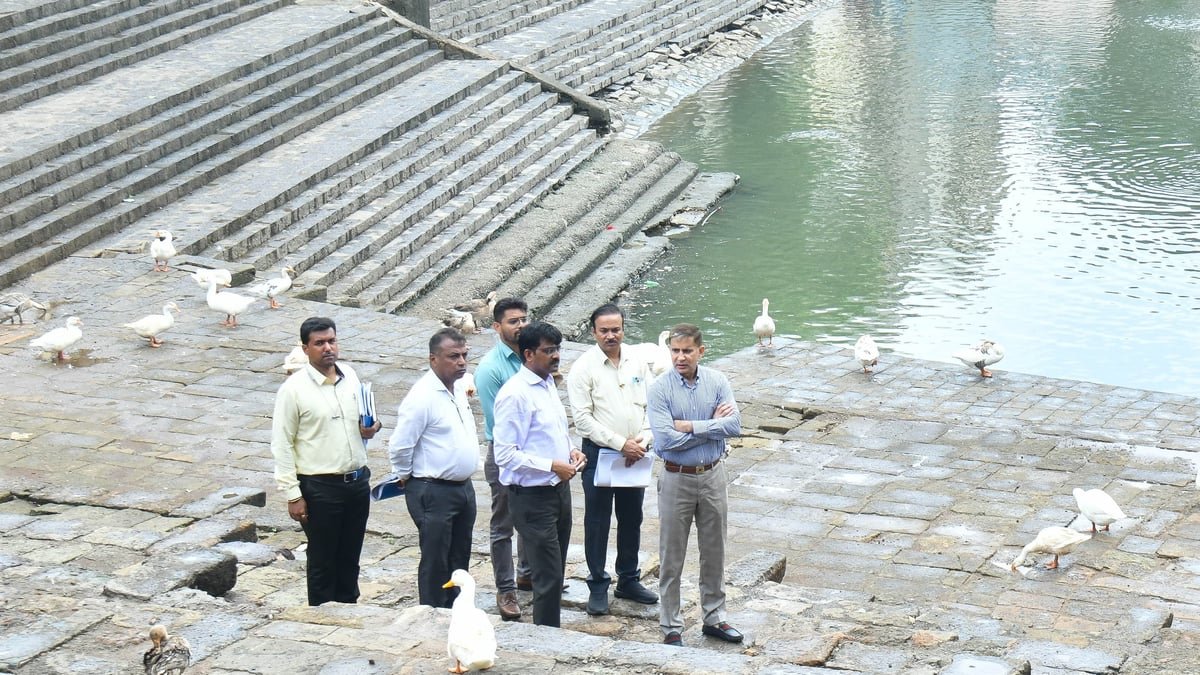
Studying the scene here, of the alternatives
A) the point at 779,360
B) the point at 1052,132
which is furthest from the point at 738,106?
the point at 779,360

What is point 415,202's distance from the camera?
16.4m

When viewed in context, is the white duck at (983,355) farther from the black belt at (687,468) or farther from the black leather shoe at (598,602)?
the black belt at (687,468)

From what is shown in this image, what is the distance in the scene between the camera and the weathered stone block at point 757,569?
7344 millimetres

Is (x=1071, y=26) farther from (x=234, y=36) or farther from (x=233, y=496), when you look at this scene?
(x=233, y=496)

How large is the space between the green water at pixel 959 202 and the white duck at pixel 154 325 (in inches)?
183

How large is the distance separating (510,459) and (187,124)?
11.0 meters

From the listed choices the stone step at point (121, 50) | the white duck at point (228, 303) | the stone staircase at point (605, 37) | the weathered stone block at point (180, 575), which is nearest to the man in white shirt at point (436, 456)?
the weathered stone block at point (180, 575)

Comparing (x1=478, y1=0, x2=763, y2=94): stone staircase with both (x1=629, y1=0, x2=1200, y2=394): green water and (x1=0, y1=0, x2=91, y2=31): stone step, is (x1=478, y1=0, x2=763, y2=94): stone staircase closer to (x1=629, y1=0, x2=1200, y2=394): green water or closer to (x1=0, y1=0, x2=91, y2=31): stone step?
(x1=629, y1=0, x2=1200, y2=394): green water

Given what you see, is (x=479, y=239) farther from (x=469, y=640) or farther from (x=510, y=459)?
(x=469, y=640)

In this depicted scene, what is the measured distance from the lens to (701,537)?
6.52 metres

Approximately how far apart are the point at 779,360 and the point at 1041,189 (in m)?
8.25

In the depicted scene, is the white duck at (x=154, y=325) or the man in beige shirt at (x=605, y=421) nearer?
the man in beige shirt at (x=605, y=421)

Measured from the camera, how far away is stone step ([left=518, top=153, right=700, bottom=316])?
50.9 feet

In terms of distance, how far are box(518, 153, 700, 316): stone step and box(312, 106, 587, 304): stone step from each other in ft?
3.92
